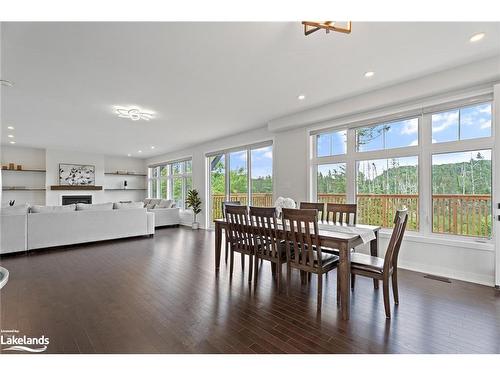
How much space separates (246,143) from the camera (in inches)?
244

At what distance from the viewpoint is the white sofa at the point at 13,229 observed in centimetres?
431

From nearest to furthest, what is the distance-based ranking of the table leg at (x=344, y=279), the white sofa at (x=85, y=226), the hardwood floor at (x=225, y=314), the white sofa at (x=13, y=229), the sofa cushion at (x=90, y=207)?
the hardwood floor at (x=225, y=314) < the table leg at (x=344, y=279) < the white sofa at (x=13, y=229) < the white sofa at (x=85, y=226) < the sofa cushion at (x=90, y=207)

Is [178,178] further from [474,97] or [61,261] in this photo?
[474,97]

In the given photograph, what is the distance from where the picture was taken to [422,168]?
11.6ft

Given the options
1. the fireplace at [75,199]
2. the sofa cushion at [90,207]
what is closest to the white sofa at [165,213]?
the sofa cushion at [90,207]

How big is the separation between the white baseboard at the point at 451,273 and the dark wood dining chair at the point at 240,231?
94.3 inches

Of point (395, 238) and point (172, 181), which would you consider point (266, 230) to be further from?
point (172, 181)

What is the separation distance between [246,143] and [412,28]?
4268 mm

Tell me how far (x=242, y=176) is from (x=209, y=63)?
3924mm

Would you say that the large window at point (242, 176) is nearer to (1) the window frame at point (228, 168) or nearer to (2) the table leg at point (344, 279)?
(1) the window frame at point (228, 168)

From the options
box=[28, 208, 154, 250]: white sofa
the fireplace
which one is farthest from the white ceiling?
the fireplace

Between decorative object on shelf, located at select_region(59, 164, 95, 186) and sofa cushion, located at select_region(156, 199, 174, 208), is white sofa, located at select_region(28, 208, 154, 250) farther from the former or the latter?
decorative object on shelf, located at select_region(59, 164, 95, 186)
